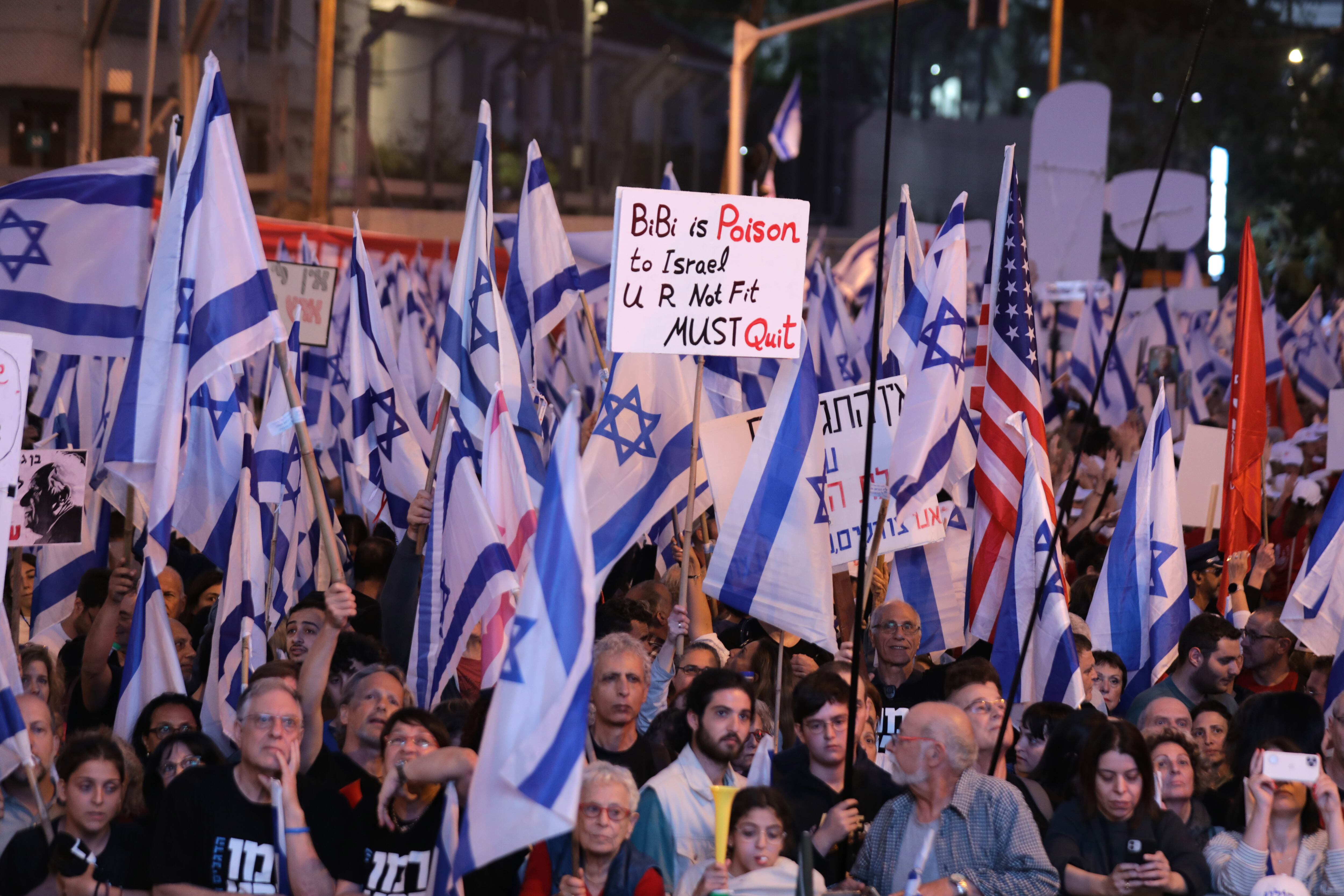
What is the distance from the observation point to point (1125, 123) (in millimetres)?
39094

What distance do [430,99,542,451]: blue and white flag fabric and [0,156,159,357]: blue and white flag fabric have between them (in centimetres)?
131

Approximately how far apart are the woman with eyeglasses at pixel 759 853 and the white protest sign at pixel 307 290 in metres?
6.94

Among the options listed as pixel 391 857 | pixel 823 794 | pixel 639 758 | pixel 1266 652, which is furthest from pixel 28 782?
pixel 1266 652

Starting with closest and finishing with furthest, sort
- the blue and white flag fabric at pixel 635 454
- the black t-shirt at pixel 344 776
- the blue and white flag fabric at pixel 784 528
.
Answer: the black t-shirt at pixel 344 776 < the blue and white flag fabric at pixel 784 528 < the blue and white flag fabric at pixel 635 454

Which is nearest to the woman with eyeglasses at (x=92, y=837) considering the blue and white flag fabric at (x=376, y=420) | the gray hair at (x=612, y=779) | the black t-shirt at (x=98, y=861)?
the black t-shirt at (x=98, y=861)

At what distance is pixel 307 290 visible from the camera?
11133 mm

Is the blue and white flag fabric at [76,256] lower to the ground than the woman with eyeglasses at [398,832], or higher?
higher

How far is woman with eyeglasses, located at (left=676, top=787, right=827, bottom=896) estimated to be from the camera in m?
4.59

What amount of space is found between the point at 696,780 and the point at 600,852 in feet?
1.71

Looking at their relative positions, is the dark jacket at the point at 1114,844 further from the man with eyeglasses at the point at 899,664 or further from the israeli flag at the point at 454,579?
the israeli flag at the point at 454,579

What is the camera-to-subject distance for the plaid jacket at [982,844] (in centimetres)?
466

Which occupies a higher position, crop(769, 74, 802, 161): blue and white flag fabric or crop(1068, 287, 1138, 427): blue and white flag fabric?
crop(769, 74, 802, 161): blue and white flag fabric

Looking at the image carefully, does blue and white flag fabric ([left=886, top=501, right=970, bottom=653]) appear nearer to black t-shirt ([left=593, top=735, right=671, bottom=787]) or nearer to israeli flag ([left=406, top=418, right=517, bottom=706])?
israeli flag ([left=406, top=418, right=517, bottom=706])

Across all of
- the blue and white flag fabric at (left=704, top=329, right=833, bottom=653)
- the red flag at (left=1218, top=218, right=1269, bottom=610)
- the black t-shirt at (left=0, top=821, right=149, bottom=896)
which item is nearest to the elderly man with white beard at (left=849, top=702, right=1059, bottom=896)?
the blue and white flag fabric at (left=704, top=329, right=833, bottom=653)
